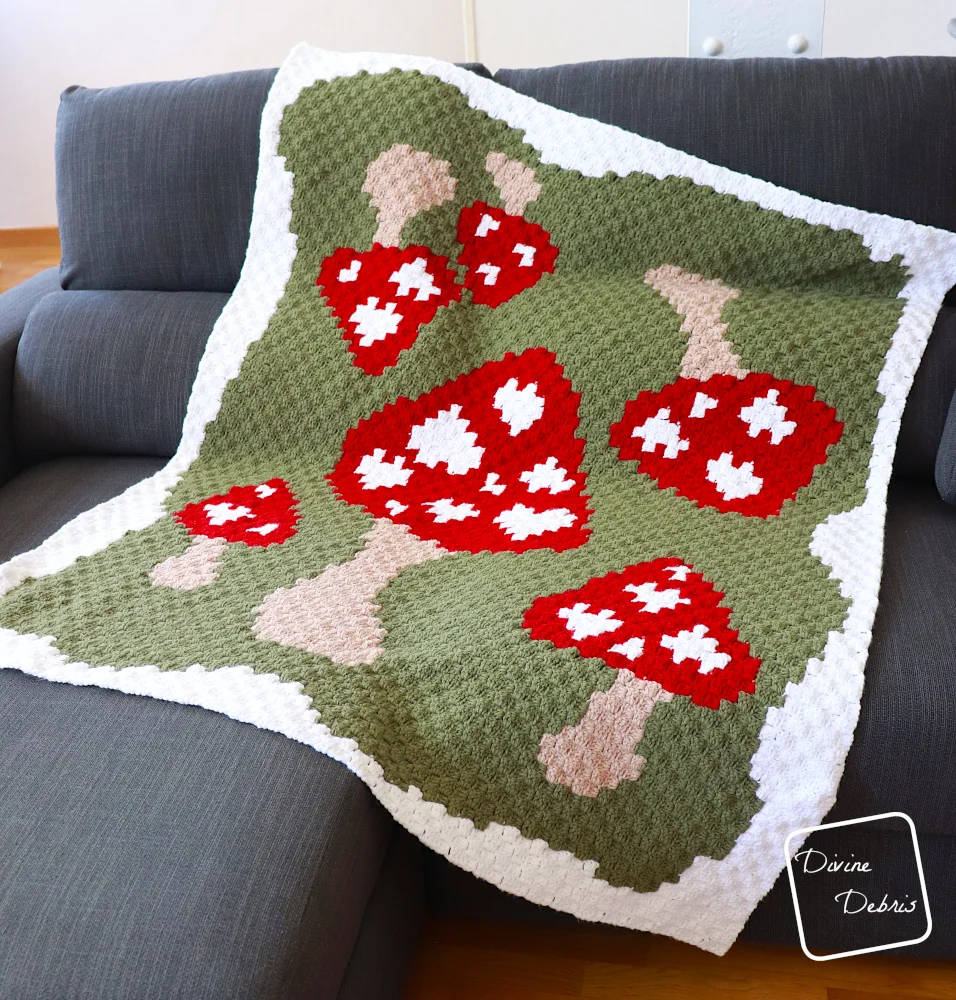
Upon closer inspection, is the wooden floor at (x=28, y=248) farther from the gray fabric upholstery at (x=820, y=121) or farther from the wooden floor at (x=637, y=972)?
the wooden floor at (x=637, y=972)

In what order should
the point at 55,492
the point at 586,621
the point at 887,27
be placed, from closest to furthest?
the point at 586,621 → the point at 55,492 → the point at 887,27

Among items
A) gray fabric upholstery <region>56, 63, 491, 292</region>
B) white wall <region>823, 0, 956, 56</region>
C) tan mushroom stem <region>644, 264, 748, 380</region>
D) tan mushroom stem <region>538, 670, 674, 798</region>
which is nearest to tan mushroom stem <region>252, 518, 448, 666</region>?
tan mushroom stem <region>538, 670, 674, 798</region>

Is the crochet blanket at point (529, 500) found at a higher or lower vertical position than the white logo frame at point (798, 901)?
higher

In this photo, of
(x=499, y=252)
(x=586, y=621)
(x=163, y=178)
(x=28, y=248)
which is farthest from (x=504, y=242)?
(x=28, y=248)

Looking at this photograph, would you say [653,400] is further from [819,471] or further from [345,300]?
[345,300]

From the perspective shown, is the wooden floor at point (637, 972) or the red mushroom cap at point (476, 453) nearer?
the wooden floor at point (637, 972)

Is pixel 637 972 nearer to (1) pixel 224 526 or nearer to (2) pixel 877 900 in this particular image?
(2) pixel 877 900

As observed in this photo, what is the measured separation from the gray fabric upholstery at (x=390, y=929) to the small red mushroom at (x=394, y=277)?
70cm

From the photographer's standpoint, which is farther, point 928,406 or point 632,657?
point 928,406

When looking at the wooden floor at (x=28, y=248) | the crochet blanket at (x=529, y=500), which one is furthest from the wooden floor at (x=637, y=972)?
the wooden floor at (x=28, y=248)

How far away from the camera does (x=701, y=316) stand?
145 cm

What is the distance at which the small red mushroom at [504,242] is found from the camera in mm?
1529

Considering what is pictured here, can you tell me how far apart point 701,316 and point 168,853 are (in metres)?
0.98

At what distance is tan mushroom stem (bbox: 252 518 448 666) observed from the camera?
1.14 meters
